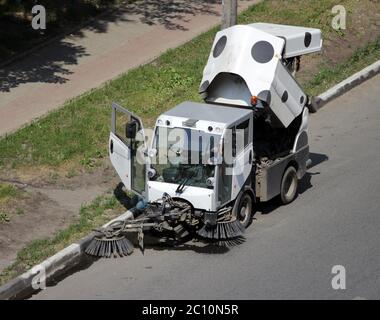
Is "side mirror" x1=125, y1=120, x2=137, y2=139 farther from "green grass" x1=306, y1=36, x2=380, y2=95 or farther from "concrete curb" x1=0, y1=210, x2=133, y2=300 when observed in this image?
"green grass" x1=306, y1=36, x2=380, y2=95

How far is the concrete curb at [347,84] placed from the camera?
19594 millimetres

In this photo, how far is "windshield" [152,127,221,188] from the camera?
13.3 meters

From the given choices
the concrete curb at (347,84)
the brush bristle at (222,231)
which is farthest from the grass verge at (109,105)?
the brush bristle at (222,231)

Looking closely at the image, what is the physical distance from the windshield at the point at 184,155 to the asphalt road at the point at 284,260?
107 cm

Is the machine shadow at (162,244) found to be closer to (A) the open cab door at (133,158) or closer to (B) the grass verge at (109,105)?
(B) the grass verge at (109,105)

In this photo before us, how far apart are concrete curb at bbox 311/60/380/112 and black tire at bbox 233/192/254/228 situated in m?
5.45

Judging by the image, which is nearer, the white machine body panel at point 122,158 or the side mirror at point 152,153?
the side mirror at point 152,153

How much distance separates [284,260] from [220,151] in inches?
71.3

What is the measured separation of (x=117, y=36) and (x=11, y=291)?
34.7ft

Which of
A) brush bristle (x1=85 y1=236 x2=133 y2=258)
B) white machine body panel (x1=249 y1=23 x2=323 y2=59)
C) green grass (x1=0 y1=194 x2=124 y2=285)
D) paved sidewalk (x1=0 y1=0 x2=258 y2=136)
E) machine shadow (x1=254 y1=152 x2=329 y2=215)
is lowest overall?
machine shadow (x1=254 y1=152 x2=329 y2=215)

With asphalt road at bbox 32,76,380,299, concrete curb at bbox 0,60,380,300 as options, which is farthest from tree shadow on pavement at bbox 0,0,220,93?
asphalt road at bbox 32,76,380,299

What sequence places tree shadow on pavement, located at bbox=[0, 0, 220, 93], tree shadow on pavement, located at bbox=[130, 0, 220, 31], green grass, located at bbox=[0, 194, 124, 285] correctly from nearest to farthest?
green grass, located at bbox=[0, 194, 124, 285]
tree shadow on pavement, located at bbox=[0, 0, 220, 93]
tree shadow on pavement, located at bbox=[130, 0, 220, 31]

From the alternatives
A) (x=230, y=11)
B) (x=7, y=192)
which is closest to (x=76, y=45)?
(x=230, y=11)
